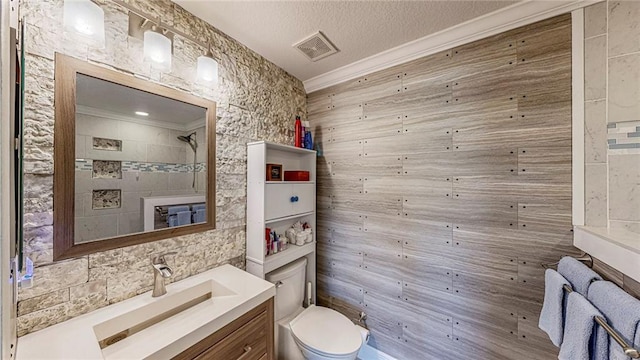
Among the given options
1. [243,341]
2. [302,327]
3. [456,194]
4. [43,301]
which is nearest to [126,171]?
[43,301]

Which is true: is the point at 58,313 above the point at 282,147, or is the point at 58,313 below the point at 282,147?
below

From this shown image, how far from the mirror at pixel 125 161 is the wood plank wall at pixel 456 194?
1079 mm

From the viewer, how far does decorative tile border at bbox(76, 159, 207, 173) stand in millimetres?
980

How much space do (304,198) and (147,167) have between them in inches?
42.8

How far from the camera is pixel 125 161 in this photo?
1.10 m

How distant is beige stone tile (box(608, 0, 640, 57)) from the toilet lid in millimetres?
2033

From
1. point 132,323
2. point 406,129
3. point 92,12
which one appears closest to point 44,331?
point 132,323

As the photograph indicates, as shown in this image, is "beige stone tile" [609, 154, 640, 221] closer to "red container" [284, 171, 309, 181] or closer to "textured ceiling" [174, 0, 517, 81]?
"textured ceiling" [174, 0, 517, 81]

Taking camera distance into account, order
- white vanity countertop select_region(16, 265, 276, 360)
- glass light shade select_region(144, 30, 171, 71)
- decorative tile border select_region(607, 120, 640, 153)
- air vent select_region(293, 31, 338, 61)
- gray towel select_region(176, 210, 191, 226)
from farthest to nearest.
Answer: air vent select_region(293, 31, 338, 61) < gray towel select_region(176, 210, 191, 226) < glass light shade select_region(144, 30, 171, 71) < decorative tile border select_region(607, 120, 640, 153) < white vanity countertop select_region(16, 265, 276, 360)

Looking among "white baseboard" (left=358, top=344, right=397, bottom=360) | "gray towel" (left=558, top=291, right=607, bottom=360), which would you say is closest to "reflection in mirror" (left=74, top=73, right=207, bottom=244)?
"white baseboard" (left=358, top=344, right=397, bottom=360)

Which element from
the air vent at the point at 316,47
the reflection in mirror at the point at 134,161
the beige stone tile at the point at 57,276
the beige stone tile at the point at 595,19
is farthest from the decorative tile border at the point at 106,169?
the beige stone tile at the point at 595,19

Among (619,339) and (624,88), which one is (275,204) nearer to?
(619,339)

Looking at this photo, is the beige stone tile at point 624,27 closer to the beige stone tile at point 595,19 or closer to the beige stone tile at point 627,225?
the beige stone tile at point 595,19

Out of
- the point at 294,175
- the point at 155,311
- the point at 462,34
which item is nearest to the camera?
the point at 155,311
